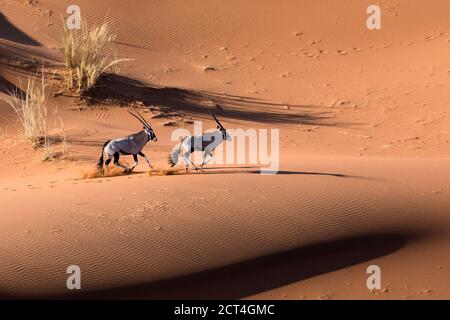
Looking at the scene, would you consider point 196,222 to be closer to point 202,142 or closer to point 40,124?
point 202,142

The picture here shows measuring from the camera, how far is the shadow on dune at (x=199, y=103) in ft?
43.1

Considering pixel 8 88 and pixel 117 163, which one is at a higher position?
pixel 8 88

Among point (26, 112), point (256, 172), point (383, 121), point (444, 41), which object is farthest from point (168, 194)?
point (444, 41)

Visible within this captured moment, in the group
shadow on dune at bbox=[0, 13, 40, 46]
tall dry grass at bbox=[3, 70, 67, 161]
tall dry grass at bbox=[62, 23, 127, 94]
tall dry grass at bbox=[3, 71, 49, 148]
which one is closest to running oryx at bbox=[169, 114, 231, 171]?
tall dry grass at bbox=[3, 70, 67, 161]

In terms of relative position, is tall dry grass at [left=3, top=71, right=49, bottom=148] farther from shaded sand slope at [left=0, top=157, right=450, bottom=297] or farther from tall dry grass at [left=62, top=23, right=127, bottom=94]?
shaded sand slope at [left=0, top=157, right=450, bottom=297]

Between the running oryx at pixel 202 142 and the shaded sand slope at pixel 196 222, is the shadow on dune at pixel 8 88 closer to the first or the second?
the shaded sand slope at pixel 196 222

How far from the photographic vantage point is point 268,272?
6.17 m

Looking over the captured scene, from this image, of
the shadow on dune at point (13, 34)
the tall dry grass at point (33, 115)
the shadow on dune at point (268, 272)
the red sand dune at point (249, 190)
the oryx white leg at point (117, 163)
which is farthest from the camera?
the shadow on dune at point (13, 34)

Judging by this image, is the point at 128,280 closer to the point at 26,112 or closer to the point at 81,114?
the point at 26,112

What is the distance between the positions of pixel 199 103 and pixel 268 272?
315 inches

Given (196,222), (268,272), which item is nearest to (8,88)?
(196,222)

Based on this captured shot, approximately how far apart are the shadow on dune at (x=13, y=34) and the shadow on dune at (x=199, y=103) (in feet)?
10.0

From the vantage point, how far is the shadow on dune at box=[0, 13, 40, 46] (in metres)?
16.0

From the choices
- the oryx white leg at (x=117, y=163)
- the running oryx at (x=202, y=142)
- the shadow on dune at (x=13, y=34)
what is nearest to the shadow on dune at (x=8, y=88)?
the shadow on dune at (x=13, y=34)
